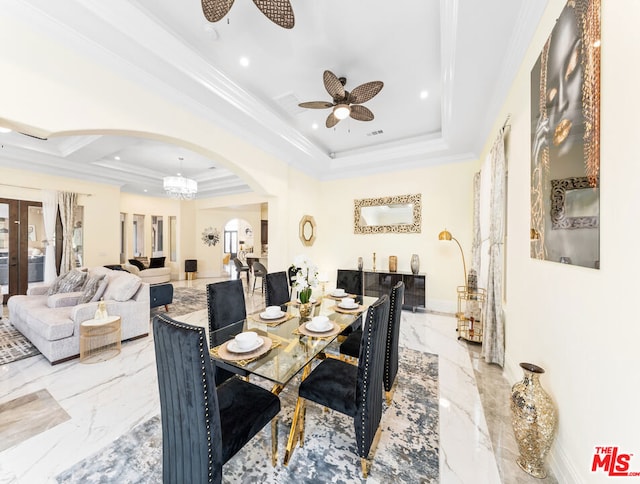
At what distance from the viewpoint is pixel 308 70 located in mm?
2678

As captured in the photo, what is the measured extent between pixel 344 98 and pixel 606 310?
107 inches

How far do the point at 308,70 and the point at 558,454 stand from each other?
3654 millimetres

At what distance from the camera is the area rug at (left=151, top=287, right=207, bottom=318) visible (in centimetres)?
464

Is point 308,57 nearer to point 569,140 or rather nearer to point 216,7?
point 216,7

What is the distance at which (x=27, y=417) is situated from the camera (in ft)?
6.21

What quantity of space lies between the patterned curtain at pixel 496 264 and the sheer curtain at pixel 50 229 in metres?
8.11

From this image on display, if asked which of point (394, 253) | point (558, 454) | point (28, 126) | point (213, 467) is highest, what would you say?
point (28, 126)

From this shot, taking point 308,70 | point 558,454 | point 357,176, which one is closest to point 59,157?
point 308,70

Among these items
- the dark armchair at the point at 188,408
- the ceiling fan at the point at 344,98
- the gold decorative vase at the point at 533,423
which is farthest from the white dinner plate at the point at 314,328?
the ceiling fan at the point at 344,98

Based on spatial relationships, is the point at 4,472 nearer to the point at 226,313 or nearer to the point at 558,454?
the point at 226,313

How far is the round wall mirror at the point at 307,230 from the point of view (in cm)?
512

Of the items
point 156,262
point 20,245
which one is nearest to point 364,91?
point 20,245


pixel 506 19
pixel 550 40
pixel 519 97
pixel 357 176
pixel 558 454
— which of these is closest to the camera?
pixel 558 454

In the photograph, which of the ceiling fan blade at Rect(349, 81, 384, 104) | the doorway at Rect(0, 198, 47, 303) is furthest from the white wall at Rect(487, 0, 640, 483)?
the doorway at Rect(0, 198, 47, 303)
